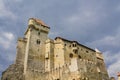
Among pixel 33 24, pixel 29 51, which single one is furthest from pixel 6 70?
pixel 33 24

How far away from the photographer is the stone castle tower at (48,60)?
1820 inches

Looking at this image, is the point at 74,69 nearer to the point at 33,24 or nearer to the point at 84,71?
the point at 84,71

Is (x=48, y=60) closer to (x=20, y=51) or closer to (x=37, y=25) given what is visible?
(x=20, y=51)

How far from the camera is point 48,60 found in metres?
56.2

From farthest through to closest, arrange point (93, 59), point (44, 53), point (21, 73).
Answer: point (93, 59), point (44, 53), point (21, 73)

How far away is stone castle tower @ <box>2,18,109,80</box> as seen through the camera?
4622cm

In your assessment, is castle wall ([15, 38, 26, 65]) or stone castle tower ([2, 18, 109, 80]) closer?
stone castle tower ([2, 18, 109, 80])

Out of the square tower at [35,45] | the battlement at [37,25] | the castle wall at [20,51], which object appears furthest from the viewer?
the battlement at [37,25]

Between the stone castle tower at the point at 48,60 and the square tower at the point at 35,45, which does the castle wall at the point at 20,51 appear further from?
the square tower at the point at 35,45

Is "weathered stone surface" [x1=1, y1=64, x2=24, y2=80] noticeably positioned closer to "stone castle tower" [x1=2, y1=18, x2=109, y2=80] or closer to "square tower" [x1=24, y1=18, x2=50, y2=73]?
"stone castle tower" [x1=2, y1=18, x2=109, y2=80]

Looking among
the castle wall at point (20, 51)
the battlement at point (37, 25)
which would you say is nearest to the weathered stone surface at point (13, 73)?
the castle wall at point (20, 51)

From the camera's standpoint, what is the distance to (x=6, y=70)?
53.3m

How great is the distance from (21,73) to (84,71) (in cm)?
1736

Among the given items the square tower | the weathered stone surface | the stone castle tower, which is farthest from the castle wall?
the weathered stone surface
